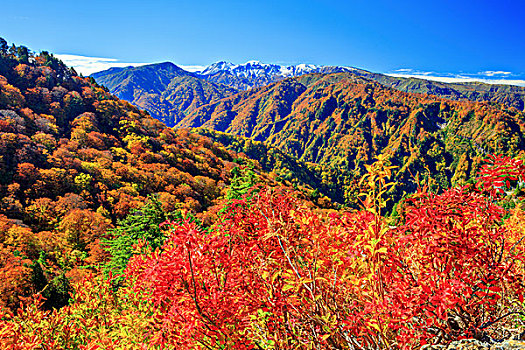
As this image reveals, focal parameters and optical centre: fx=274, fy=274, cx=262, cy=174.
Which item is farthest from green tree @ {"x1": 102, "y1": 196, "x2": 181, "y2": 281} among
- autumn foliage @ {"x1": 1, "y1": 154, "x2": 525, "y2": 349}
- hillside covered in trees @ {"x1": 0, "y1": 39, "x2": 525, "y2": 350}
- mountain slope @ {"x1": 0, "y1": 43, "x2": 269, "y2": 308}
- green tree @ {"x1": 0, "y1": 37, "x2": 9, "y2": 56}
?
green tree @ {"x1": 0, "y1": 37, "x2": 9, "y2": 56}

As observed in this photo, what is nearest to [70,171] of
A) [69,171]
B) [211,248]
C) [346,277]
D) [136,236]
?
[69,171]

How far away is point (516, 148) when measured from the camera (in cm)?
17338

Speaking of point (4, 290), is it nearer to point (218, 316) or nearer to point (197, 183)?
point (218, 316)

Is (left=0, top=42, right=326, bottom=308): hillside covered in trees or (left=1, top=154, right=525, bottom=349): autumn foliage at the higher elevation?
(left=1, top=154, right=525, bottom=349): autumn foliage

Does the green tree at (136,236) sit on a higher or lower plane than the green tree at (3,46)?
lower

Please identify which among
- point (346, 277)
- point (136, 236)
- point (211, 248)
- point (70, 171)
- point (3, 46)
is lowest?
point (70, 171)

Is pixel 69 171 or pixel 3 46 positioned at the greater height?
pixel 3 46

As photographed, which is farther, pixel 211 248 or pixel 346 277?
pixel 211 248

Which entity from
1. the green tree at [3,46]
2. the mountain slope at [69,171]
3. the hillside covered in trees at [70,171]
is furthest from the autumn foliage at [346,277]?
the green tree at [3,46]

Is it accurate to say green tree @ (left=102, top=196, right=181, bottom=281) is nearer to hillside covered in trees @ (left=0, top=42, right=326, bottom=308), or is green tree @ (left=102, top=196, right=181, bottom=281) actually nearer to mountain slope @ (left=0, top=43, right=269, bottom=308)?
hillside covered in trees @ (left=0, top=42, right=326, bottom=308)

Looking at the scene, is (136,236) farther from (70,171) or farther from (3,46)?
(3,46)

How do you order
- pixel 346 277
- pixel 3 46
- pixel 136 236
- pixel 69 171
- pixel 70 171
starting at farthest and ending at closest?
pixel 3 46
pixel 70 171
pixel 69 171
pixel 136 236
pixel 346 277

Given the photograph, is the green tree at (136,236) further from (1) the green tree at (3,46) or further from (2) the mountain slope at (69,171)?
(1) the green tree at (3,46)

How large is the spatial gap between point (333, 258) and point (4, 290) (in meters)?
21.9
